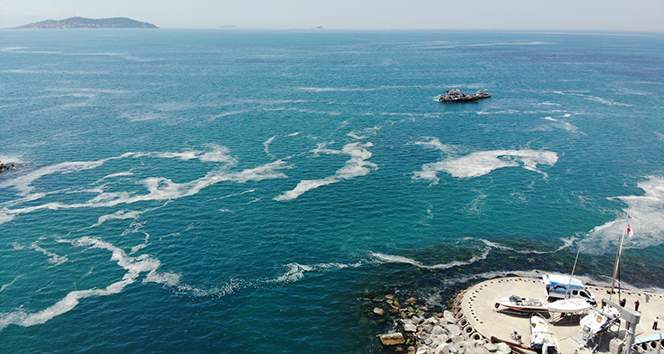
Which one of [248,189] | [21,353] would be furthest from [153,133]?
[21,353]

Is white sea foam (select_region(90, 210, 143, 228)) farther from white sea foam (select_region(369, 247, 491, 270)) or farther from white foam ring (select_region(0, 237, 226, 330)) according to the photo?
white sea foam (select_region(369, 247, 491, 270))

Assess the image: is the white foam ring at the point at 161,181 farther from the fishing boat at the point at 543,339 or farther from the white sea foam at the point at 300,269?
the fishing boat at the point at 543,339

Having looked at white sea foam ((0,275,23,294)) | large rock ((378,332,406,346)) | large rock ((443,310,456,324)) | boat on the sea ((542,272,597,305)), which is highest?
boat on the sea ((542,272,597,305))

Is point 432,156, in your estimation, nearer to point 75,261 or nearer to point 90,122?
point 75,261

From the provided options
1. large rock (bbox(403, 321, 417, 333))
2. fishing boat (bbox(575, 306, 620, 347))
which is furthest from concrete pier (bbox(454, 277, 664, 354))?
large rock (bbox(403, 321, 417, 333))

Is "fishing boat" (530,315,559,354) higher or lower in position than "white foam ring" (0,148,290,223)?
lower

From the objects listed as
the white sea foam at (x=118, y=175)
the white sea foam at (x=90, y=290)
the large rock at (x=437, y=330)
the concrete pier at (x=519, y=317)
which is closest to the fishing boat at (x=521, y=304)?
the concrete pier at (x=519, y=317)

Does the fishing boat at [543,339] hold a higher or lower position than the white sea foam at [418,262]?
higher
